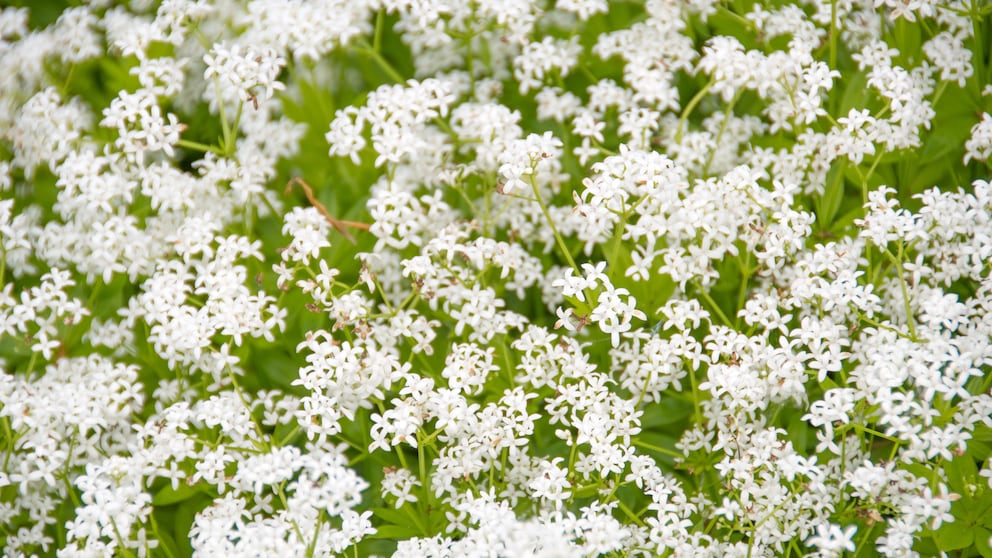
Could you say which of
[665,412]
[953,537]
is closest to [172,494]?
[665,412]

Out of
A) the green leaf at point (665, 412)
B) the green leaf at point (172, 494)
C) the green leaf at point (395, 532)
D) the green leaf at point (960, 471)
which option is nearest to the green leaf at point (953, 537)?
the green leaf at point (960, 471)

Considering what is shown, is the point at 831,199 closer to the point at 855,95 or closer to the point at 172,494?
the point at 855,95

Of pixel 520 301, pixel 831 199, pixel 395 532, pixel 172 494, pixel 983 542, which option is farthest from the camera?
pixel 520 301

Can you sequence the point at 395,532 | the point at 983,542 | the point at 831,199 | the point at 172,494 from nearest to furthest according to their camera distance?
the point at 983,542 < the point at 395,532 < the point at 172,494 < the point at 831,199

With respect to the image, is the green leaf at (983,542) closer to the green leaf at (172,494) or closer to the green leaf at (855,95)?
the green leaf at (855,95)

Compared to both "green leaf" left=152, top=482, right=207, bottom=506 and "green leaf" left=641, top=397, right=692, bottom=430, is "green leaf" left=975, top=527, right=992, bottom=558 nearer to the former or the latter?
"green leaf" left=641, top=397, right=692, bottom=430

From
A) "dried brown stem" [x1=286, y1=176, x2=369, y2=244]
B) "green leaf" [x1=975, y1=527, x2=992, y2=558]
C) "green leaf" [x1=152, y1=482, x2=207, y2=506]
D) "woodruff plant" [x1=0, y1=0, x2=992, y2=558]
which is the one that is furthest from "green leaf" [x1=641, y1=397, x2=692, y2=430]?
"green leaf" [x1=152, y1=482, x2=207, y2=506]
